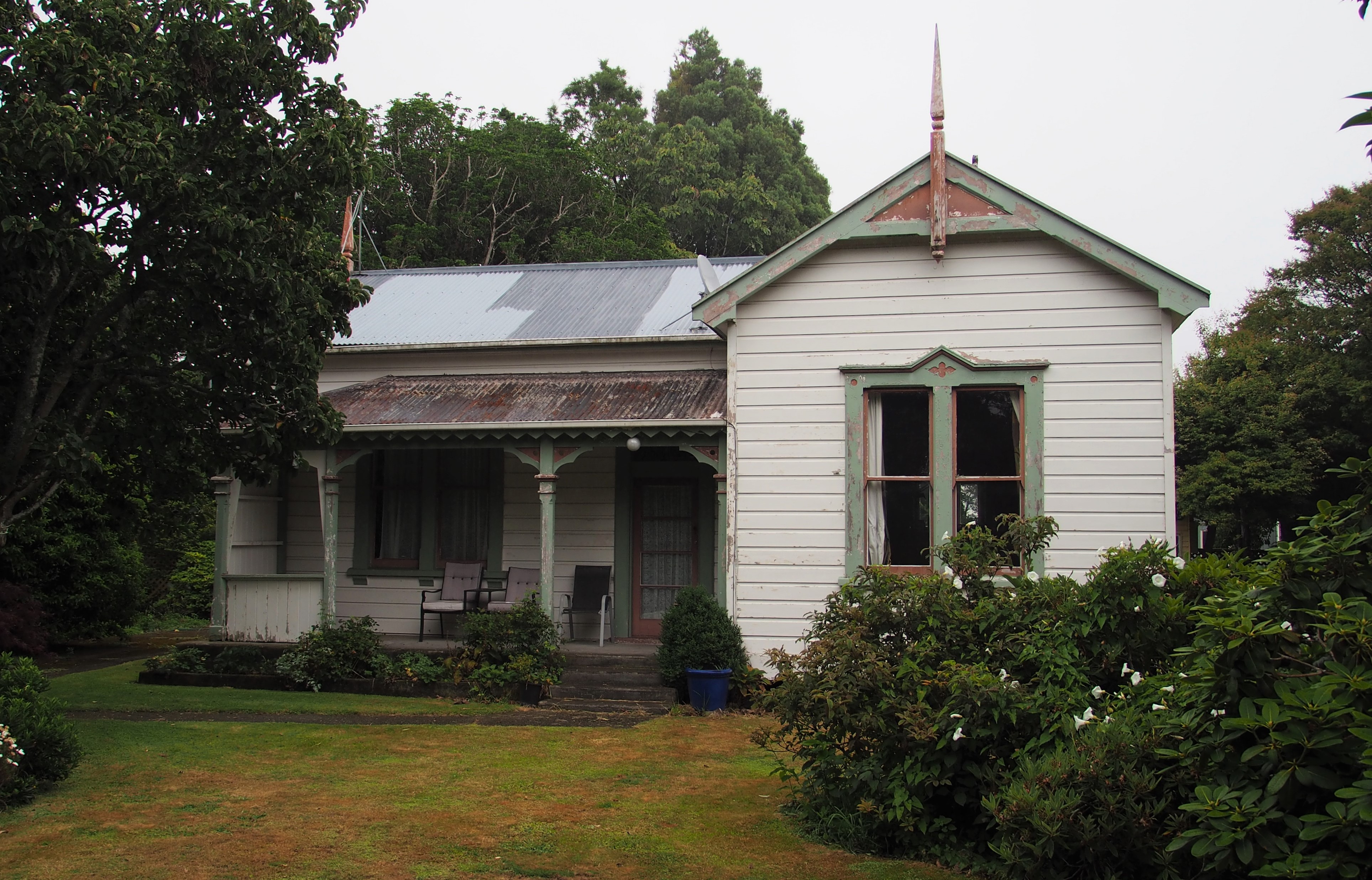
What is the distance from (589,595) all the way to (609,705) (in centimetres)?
250

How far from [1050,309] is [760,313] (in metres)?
3.02

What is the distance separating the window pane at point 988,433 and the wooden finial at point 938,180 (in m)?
1.58

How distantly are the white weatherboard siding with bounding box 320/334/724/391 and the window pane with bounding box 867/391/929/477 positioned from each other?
9.10 ft

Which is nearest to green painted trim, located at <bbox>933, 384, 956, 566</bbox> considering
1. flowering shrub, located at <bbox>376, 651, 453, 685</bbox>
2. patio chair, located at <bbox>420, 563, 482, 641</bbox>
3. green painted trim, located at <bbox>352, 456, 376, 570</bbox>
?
flowering shrub, located at <bbox>376, 651, 453, 685</bbox>

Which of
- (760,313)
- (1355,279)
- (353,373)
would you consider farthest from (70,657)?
(1355,279)

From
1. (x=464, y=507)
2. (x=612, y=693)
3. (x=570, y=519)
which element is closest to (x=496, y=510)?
(x=464, y=507)

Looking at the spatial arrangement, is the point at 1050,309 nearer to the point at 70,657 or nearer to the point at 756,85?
the point at 70,657

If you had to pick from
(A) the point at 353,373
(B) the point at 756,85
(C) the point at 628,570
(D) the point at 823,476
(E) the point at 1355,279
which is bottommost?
(C) the point at 628,570

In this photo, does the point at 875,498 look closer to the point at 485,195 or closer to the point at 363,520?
the point at 363,520

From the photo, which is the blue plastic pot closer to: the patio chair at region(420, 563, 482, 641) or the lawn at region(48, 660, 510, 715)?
the lawn at region(48, 660, 510, 715)

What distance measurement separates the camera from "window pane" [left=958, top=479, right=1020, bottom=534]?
36.2 ft

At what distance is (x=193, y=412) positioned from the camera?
10.3 metres

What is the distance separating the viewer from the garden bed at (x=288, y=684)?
1188 centimetres

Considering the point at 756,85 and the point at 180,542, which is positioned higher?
the point at 756,85
